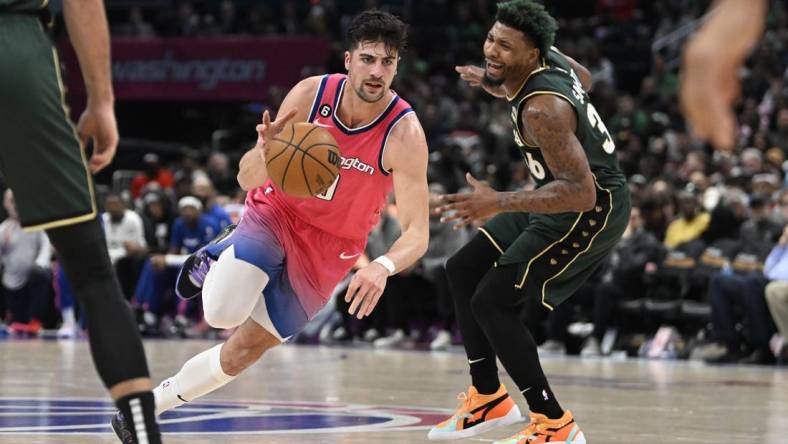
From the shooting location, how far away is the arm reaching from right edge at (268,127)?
5.55m

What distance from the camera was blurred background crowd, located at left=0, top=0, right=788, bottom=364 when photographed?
44.4 ft

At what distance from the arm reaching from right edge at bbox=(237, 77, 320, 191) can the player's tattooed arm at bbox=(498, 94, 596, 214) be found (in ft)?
3.30

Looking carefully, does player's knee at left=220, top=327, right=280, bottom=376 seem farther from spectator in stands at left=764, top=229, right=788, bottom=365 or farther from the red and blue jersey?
spectator in stands at left=764, top=229, right=788, bottom=365

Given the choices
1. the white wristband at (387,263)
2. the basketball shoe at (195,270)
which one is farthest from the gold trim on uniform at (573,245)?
the basketball shoe at (195,270)

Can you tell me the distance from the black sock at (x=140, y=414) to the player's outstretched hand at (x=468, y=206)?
2.18m

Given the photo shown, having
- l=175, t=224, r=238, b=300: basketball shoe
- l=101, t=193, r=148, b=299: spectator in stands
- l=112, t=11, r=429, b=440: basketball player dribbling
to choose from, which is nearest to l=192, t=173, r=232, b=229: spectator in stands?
l=101, t=193, r=148, b=299: spectator in stands

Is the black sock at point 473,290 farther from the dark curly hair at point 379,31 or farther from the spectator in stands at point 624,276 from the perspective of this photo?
the spectator in stands at point 624,276

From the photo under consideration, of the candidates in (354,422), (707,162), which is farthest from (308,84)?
(707,162)

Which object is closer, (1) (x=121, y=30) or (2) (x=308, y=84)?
(2) (x=308, y=84)

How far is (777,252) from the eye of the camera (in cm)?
1272

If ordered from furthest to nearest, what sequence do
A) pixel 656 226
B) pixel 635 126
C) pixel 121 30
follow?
1. pixel 121 30
2. pixel 635 126
3. pixel 656 226

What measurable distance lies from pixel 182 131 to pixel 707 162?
13.2 metres

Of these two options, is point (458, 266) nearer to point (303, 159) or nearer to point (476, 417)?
point (476, 417)

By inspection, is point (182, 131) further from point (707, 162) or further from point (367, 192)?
point (367, 192)
